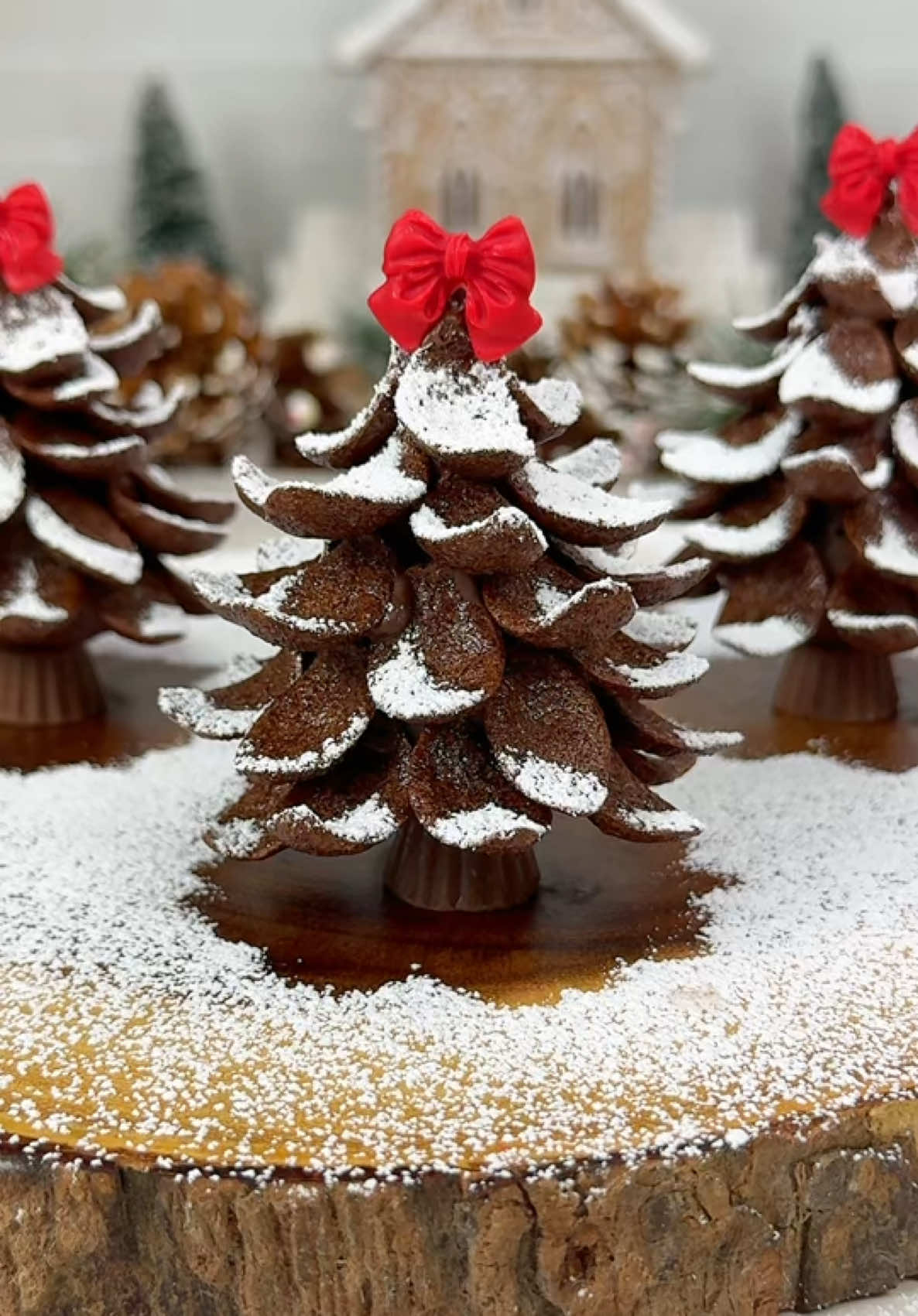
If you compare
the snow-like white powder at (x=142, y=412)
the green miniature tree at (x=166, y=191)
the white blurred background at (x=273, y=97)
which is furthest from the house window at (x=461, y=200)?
the snow-like white powder at (x=142, y=412)

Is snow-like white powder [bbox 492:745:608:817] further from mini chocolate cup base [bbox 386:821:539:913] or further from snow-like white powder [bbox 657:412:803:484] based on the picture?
snow-like white powder [bbox 657:412:803:484]

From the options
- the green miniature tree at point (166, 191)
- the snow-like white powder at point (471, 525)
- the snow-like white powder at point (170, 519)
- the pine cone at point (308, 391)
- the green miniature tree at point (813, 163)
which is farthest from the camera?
the green miniature tree at point (166, 191)

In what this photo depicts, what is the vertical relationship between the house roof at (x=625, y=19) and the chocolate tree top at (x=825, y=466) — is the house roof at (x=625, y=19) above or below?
above

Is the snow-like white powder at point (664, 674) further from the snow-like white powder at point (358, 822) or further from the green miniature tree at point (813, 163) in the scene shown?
the green miniature tree at point (813, 163)

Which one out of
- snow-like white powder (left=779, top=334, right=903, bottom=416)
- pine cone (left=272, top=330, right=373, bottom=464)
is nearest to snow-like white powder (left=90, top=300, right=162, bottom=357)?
snow-like white powder (left=779, top=334, right=903, bottom=416)

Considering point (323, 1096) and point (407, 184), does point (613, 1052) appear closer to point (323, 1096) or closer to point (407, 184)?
point (323, 1096)

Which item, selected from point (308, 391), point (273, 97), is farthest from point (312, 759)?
point (273, 97)

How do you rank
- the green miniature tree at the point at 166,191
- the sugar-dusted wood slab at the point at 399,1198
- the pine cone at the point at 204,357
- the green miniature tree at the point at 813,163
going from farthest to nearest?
the green miniature tree at the point at 166,191, the green miniature tree at the point at 813,163, the pine cone at the point at 204,357, the sugar-dusted wood slab at the point at 399,1198
